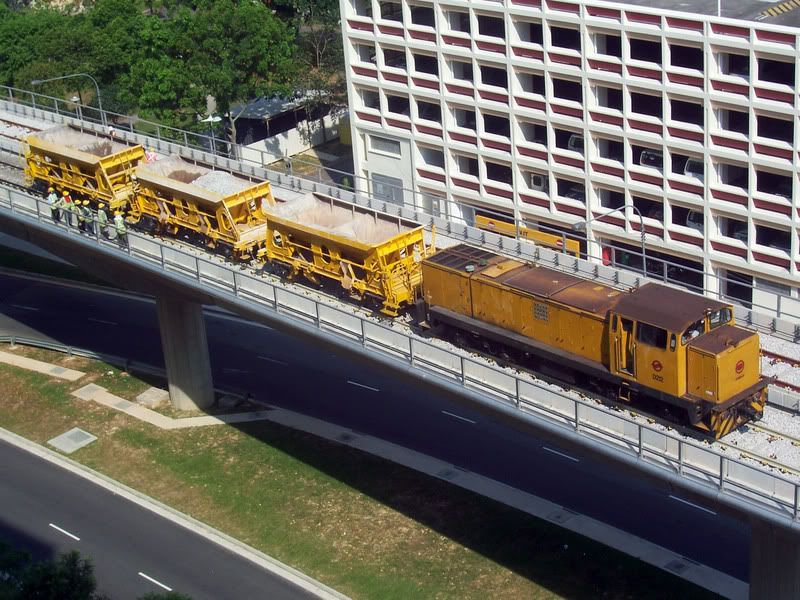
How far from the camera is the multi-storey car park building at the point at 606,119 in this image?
56.1m

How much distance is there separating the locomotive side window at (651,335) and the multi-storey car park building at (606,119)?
1854cm

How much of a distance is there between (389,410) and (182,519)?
1069 cm

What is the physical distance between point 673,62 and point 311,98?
3423 cm

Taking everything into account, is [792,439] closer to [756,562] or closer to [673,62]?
[756,562]

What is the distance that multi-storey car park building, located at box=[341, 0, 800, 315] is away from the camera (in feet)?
184

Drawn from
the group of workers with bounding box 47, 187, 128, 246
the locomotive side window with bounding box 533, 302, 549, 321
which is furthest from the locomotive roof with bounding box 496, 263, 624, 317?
the group of workers with bounding box 47, 187, 128, 246

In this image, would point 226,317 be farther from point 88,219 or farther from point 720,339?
point 720,339

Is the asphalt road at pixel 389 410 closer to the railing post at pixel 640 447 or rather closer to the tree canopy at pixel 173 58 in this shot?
the railing post at pixel 640 447

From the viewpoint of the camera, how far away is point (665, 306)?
110 ft

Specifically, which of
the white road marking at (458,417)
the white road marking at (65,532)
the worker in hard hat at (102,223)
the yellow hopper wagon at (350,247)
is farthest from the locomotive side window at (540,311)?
the white road marking at (65,532)

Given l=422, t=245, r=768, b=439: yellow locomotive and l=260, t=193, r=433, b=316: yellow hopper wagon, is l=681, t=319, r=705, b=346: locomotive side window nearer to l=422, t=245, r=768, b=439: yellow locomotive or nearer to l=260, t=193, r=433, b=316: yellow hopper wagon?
l=422, t=245, r=768, b=439: yellow locomotive

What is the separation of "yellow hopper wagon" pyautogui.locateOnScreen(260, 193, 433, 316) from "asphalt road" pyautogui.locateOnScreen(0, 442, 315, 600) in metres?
10.8

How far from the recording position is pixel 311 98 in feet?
284

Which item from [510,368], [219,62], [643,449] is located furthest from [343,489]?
[219,62]
